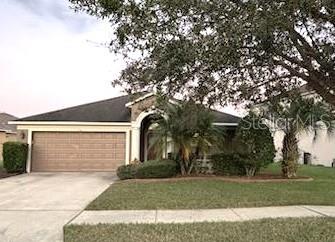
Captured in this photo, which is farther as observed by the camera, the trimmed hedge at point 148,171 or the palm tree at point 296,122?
the trimmed hedge at point 148,171

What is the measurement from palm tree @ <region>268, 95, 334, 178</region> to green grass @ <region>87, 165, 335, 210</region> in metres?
1.86

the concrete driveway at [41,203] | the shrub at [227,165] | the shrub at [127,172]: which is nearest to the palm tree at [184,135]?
the shrub at [227,165]

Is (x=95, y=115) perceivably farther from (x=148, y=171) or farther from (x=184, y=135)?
(x=148, y=171)

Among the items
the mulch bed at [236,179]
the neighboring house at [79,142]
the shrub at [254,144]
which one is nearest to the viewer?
the mulch bed at [236,179]

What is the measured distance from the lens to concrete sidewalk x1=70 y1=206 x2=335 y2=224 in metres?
10.3

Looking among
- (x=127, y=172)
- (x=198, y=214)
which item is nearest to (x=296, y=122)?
(x=127, y=172)

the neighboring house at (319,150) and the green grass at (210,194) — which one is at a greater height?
the neighboring house at (319,150)

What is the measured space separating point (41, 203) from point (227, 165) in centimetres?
993

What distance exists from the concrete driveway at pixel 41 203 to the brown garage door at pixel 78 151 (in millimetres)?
4172

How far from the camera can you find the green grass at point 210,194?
488 inches

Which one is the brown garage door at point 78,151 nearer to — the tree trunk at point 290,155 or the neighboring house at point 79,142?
the neighboring house at point 79,142

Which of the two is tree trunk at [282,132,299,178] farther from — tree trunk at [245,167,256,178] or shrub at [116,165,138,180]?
shrub at [116,165,138,180]

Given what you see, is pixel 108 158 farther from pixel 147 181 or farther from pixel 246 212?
pixel 246 212

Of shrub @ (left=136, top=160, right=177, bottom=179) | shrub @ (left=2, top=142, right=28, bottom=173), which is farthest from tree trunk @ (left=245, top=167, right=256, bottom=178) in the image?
shrub @ (left=2, top=142, right=28, bottom=173)
